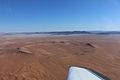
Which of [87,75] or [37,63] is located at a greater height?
[87,75]

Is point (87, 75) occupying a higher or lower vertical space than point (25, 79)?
higher

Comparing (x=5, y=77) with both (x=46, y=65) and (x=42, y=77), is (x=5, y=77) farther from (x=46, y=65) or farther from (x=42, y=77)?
(x=46, y=65)

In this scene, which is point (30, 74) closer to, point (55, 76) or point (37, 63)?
point (55, 76)

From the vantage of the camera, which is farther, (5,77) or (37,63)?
(37,63)

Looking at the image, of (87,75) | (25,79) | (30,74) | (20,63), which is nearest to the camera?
(87,75)

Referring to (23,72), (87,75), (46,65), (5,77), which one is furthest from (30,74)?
(87,75)

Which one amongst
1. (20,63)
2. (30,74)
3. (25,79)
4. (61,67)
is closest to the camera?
(25,79)

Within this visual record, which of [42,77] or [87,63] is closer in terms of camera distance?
[42,77]

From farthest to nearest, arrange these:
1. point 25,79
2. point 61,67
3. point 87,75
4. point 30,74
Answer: point 61,67
point 30,74
point 25,79
point 87,75

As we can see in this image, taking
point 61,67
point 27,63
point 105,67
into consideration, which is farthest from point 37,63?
point 105,67
